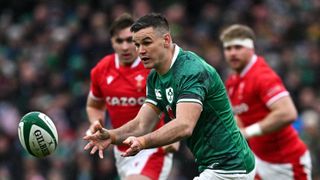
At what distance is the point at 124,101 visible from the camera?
9117 mm

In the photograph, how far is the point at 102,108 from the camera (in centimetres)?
958

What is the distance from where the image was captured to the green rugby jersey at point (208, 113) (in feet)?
22.9

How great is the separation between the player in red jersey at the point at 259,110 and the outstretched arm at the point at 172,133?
2554 millimetres

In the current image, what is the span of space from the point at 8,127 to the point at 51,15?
4.24 meters

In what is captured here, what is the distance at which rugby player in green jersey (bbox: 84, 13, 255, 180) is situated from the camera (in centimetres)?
686

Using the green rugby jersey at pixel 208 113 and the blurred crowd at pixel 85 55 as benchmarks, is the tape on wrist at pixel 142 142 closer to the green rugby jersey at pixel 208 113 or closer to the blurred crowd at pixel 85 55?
the green rugby jersey at pixel 208 113

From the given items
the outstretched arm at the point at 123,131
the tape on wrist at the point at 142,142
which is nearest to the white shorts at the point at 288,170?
the outstretched arm at the point at 123,131

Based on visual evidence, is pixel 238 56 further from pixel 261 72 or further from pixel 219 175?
pixel 219 175

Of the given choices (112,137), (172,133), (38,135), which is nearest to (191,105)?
(172,133)

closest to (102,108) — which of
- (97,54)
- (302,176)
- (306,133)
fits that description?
(302,176)

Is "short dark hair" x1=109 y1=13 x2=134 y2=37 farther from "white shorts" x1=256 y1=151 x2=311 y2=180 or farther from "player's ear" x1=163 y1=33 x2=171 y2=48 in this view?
"white shorts" x1=256 y1=151 x2=311 y2=180

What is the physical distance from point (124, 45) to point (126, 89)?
49 centimetres

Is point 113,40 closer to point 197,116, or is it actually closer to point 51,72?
point 197,116

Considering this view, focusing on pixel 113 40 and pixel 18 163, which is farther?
pixel 18 163
